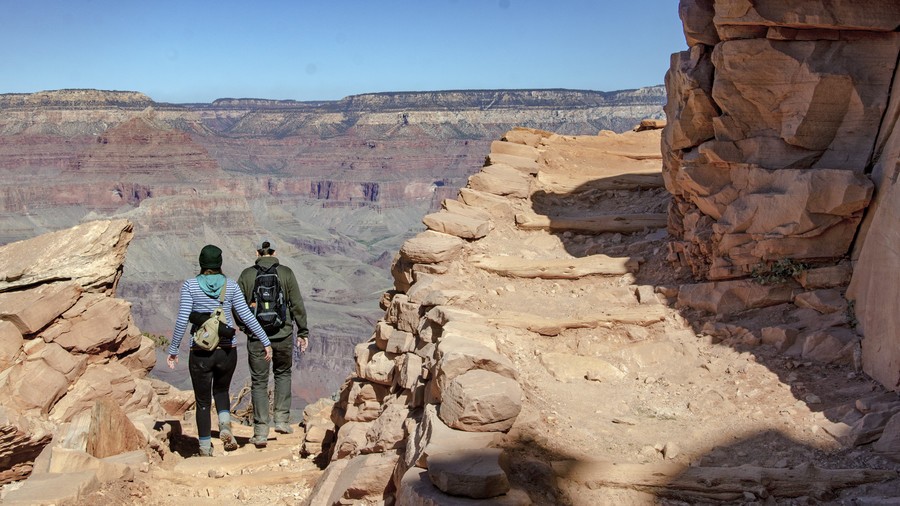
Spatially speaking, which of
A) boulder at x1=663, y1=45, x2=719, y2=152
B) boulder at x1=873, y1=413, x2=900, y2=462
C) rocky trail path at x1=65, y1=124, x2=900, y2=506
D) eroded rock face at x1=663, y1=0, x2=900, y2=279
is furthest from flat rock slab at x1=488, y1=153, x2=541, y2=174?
boulder at x1=873, y1=413, x2=900, y2=462

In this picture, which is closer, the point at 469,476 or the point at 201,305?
the point at 469,476

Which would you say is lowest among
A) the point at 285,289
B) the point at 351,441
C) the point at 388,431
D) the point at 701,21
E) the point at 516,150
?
the point at 351,441

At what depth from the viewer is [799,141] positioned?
6867mm

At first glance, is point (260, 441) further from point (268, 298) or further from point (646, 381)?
point (646, 381)

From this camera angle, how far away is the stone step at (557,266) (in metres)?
8.18

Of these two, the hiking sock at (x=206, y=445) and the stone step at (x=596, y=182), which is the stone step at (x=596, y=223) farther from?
the hiking sock at (x=206, y=445)

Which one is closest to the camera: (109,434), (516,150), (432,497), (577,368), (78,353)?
(432,497)

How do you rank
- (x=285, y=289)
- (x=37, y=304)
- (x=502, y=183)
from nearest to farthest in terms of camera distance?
(x=285, y=289) → (x=37, y=304) → (x=502, y=183)

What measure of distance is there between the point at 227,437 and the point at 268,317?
113cm

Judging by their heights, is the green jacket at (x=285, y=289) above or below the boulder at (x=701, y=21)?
below

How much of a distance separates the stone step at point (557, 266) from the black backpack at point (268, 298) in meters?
2.13

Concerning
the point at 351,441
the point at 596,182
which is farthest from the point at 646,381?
the point at 596,182

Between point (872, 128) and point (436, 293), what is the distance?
152 inches

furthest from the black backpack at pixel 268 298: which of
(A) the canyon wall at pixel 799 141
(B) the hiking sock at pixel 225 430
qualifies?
(A) the canyon wall at pixel 799 141
